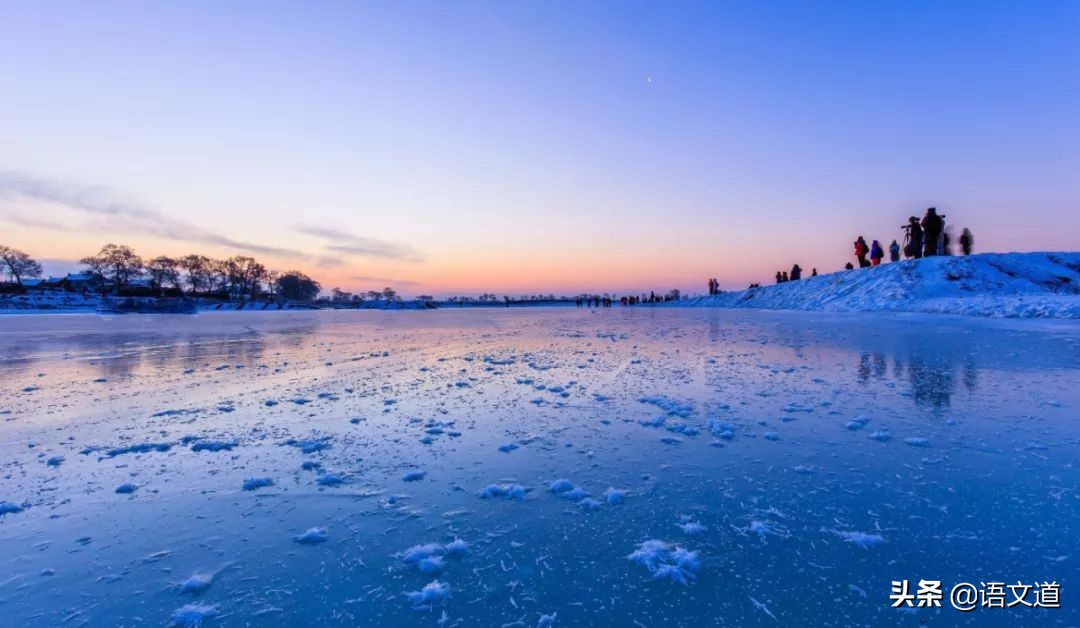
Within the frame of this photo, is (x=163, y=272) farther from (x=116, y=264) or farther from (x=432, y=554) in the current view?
(x=432, y=554)

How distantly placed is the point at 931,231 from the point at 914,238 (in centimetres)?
123

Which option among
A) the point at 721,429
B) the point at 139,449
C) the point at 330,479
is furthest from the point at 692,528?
the point at 139,449

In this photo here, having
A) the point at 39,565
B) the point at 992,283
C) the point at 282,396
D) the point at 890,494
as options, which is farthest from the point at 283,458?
the point at 992,283

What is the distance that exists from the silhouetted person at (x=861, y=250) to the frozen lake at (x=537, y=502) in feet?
117

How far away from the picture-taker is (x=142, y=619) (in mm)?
2275

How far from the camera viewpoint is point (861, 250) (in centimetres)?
3794

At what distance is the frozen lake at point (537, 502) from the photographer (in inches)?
93.6

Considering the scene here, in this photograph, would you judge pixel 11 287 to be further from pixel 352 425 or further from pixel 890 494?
pixel 890 494

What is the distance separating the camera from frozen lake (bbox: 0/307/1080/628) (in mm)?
2377

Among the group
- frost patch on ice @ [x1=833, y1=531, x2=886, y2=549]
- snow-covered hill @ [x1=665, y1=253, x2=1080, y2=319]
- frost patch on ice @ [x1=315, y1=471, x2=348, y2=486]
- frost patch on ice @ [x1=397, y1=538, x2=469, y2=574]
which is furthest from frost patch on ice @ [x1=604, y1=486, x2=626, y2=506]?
snow-covered hill @ [x1=665, y1=253, x2=1080, y2=319]

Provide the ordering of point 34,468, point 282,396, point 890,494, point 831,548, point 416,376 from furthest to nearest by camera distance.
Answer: point 416,376, point 282,396, point 34,468, point 890,494, point 831,548

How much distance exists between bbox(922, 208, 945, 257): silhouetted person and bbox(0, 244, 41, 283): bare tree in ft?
423

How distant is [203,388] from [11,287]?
106m

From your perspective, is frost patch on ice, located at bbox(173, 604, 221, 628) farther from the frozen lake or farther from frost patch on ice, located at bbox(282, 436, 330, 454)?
frost patch on ice, located at bbox(282, 436, 330, 454)
